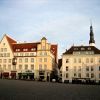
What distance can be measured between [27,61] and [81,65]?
19840 millimetres

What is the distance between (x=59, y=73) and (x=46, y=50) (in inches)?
695

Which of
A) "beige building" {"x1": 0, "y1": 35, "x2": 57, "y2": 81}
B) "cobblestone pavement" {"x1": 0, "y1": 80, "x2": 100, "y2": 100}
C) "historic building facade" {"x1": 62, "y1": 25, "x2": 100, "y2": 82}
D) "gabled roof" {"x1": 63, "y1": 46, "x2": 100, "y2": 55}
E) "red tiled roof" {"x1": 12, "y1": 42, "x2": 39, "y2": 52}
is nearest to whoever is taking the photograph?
"cobblestone pavement" {"x1": 0, "y1": 80, "x2": 100, "y2": 100}

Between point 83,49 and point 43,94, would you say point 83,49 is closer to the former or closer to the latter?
point 83,49

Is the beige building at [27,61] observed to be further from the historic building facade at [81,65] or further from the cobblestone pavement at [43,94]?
the cobblestone pavement at [43,94]

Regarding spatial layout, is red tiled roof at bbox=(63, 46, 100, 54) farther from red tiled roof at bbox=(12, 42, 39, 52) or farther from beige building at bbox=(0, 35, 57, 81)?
red tiled roof at bbox=(12, 42, 39, 52)

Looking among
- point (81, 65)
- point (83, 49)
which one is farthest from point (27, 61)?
point (83, 49)

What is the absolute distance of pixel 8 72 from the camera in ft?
277

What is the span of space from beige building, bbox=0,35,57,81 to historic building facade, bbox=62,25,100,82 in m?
6.83

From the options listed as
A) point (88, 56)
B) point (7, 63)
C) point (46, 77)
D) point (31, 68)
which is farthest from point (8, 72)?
point (88, 56)

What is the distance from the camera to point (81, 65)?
261 ft

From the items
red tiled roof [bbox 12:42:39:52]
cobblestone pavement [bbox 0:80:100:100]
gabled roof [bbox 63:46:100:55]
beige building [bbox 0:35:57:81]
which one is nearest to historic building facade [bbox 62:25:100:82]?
gabled roof [bbox 63:46:100:55]

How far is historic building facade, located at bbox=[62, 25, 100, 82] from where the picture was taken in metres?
77.1

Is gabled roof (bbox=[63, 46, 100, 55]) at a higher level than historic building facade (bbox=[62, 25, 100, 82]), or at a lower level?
higher

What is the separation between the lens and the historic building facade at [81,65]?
77125 millimetres
